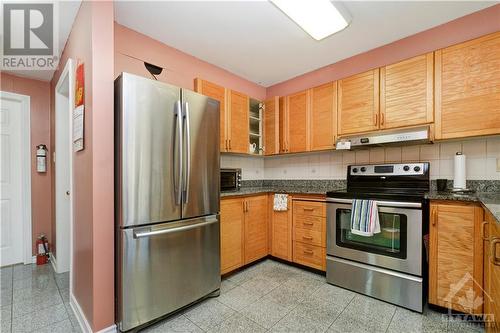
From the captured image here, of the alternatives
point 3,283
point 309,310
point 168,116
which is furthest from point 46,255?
point 309,310

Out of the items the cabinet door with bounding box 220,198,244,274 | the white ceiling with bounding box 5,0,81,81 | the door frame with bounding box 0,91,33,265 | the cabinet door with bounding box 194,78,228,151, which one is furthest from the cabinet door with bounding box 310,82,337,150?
the door frame with bounding box 0,91,33,265

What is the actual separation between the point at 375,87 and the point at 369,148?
66cm

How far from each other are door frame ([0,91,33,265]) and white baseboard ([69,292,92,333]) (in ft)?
5.22

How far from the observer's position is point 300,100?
118 inches

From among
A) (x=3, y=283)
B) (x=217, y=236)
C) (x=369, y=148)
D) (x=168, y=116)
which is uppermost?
(x=168, y=116)

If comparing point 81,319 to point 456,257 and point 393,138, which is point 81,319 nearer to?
point 456,257

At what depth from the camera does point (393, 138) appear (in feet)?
7.23

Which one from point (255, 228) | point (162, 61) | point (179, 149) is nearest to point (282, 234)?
point (255, 228)

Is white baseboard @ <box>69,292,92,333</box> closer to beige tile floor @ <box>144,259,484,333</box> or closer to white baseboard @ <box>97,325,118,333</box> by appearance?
white baseboard @ <box>97,325,118,333</box>

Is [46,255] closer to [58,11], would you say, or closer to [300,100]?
[58,11]

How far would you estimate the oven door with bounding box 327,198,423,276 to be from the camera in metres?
1.86

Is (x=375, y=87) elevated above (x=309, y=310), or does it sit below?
above

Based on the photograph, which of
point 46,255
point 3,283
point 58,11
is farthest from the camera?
point 46,255

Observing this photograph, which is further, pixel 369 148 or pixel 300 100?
pixel 300 100
